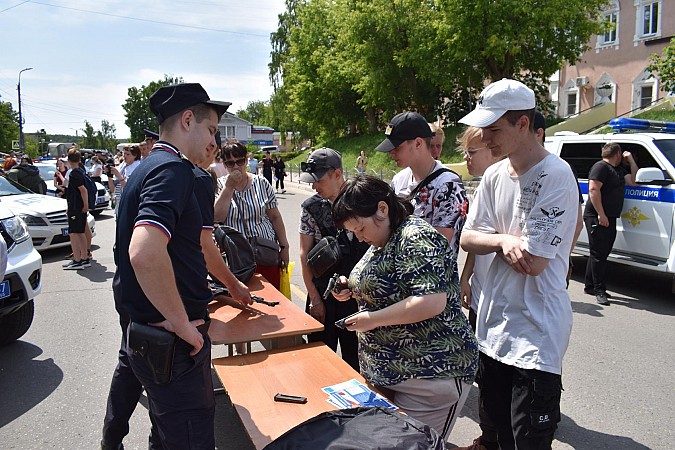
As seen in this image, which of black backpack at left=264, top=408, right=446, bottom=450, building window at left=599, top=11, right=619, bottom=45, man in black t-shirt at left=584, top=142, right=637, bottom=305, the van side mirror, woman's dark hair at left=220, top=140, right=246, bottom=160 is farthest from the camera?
building window at left=599, top=11, right=619, bottom=45

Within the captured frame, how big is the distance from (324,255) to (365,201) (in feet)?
3.64

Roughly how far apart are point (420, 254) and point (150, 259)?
1.09 metres

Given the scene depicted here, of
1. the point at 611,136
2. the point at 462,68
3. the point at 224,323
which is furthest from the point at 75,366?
the point at 462,68

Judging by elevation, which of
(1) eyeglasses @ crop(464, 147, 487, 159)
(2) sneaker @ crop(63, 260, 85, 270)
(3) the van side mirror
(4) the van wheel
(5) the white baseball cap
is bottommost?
(2) sneaker @ crop(63, 260, 85, 270)

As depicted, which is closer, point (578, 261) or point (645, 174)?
point (645, 174)

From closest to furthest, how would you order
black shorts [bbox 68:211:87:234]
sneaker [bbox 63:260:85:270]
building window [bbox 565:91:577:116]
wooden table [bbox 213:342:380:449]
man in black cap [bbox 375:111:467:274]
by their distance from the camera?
wooden table [bbox 213:342:380:449]
man in black cap [bbox 375:111:467:274]
black shorts [bbox 68:211:87:234]
sneaker [bbox 63:260:85:270]
building window [bbox 565:91:577:116]

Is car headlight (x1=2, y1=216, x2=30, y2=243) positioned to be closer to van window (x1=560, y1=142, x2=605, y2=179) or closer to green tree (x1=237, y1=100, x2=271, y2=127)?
van window (x1=560, y1=142, x2=605, y2=179)

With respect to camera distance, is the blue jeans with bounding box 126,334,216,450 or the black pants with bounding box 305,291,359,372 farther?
the black pants with bounding box 305,291,359,372

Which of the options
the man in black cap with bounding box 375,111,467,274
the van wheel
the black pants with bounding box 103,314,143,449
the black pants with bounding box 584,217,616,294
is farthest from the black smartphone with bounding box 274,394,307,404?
the black pants with bounding box 584,217,616,294

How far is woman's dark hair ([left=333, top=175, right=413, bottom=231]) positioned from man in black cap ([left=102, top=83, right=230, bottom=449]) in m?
0.64

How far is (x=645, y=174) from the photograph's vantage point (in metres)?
6.75

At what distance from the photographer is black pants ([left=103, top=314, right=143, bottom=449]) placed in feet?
9.56

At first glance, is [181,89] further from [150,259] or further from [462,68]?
[462,68]

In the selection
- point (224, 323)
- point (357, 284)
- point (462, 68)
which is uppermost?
point (462, 68)
